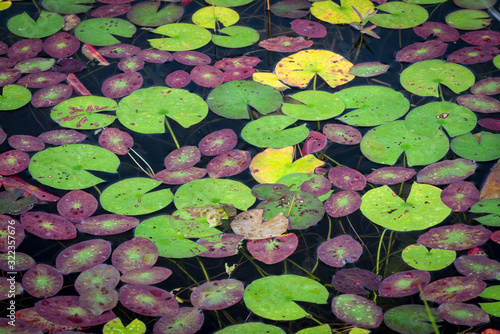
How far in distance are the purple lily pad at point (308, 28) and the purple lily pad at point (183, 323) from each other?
149cm

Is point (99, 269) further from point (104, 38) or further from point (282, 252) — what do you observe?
point (104, 38)

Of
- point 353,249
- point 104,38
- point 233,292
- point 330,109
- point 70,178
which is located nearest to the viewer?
point 233,292

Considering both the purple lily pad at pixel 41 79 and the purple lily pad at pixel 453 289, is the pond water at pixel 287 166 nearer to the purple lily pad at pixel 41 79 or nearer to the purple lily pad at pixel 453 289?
the purple lily pad at pixel 453 289

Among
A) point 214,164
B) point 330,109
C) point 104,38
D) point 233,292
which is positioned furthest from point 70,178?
point 330,109

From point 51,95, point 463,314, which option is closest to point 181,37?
point 51,95

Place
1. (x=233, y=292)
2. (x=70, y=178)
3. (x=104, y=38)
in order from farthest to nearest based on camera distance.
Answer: (x=104, y=38), (x=70, y=178), (x=233, y=292)

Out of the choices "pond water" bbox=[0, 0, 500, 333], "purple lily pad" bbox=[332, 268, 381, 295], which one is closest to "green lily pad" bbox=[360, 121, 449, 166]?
"pond water" bbox=[0, 0, 500, 333]

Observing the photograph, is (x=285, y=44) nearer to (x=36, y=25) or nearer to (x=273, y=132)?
(x=273, y=132)

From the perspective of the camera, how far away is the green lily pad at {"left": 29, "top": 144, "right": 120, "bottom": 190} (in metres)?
1.70

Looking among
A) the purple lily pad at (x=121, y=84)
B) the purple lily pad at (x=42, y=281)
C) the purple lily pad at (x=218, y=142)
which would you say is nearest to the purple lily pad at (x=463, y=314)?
the purple lily pad at (x=218, y=142)

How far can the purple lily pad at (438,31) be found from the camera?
2.29 m

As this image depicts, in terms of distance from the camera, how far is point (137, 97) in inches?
78.5

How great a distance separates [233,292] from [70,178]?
743 millimetres

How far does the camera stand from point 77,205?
1.62 metres
